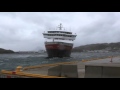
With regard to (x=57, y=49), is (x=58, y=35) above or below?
above

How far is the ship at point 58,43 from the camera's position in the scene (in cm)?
6888

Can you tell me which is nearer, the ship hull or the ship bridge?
the ship hull

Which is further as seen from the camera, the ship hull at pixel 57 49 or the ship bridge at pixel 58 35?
the ship bridge at pixel 58 35

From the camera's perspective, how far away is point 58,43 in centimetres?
6969

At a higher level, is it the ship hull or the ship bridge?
the ship bridge

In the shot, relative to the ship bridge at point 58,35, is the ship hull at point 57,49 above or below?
below

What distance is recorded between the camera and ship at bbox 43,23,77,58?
68.9 metres

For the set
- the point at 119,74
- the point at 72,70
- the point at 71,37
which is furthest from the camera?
the point at 71,37

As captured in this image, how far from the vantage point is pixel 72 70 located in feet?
34.9

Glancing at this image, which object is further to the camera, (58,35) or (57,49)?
(58,35)
